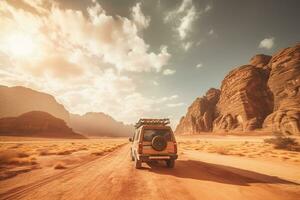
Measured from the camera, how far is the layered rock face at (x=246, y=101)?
2746 inches

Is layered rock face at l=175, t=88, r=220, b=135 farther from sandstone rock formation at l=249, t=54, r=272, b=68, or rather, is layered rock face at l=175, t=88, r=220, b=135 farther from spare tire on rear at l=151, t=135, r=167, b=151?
spare tire on rear at l=151, t=135, r=167, b=151

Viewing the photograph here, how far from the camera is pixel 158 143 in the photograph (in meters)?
10.1

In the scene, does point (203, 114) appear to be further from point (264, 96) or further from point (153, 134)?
point (153, 134)

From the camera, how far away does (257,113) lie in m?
69.8

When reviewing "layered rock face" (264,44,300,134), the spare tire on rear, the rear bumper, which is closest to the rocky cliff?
"layered rock face" (264,44,300,134)

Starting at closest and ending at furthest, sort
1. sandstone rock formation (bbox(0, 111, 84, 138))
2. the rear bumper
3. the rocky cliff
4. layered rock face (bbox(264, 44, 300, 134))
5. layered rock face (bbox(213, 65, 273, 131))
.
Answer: the rear bumper → layered rock face (bbox(264, 44, 300, 134)) → the rocky cliff → layered rock face (bbox(213, 65, 273, 131)) → sandstone rock formation (bbox(0, 111, 84, 138))

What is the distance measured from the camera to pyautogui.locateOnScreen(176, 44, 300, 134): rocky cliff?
56806 millimetres

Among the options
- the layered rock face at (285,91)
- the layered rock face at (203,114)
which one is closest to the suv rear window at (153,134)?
the layered rock face at (285,91)

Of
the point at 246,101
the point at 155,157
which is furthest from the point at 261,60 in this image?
the point at 155,157

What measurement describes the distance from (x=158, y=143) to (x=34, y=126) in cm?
11459

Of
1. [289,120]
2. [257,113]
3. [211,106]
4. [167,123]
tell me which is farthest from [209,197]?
[211,106]

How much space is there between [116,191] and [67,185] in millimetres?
2039

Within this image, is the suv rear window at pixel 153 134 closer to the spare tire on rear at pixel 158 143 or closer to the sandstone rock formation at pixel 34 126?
the spare tire on rear at pixel 158 143

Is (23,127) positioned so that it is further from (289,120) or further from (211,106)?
(289,120)
